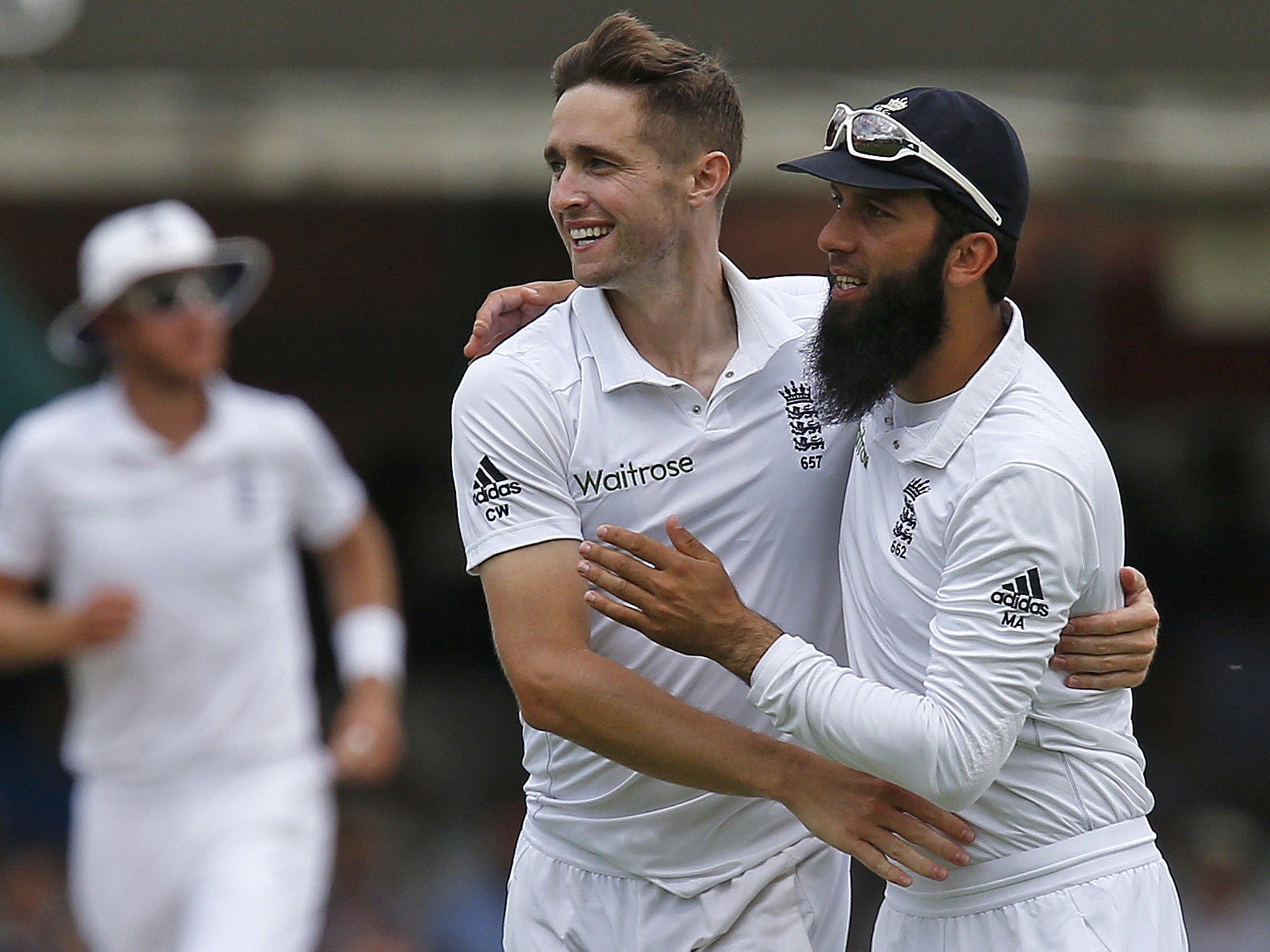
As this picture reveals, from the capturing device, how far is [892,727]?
3186 mm

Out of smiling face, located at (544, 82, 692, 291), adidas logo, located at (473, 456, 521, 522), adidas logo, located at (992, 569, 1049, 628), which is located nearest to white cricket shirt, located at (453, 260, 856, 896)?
adidas logo, located at (473, 456, 521, 522)

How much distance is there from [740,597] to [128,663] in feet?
9.12

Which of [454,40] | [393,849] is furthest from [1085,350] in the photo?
[393,849]

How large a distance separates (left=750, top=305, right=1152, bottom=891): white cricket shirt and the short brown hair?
0.68 m

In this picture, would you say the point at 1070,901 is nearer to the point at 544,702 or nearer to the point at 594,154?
the point at 544,702

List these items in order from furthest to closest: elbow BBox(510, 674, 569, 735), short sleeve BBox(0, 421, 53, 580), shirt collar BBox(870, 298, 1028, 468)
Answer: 1. short sleeve BBox(0, 421, 53, 580)
2. elbow BBox(510, 674, 569, 735)
3. shirt collar BBox(870, 298, 1028, 468)

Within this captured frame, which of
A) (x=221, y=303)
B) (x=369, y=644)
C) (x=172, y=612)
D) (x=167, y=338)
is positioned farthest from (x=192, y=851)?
(x=221, y=303)

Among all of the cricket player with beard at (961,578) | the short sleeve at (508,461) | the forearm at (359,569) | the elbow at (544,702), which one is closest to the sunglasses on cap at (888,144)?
the cricket player with beard at (961,578)

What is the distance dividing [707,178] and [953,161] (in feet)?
2.19

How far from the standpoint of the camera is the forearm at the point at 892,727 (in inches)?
125

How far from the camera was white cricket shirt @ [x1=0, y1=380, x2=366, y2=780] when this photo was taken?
5.86 m

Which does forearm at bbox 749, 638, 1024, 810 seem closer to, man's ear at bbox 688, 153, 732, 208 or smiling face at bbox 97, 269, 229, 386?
man's ear at bbox 688, 153, 732, 208

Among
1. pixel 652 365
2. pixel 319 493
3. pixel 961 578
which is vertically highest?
pixel 652 365

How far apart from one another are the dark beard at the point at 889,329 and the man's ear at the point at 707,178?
480 mm
